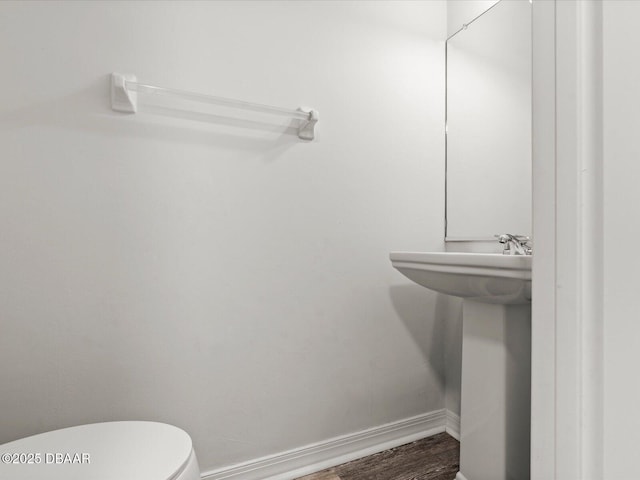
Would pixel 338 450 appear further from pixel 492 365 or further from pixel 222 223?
pixel 222 223

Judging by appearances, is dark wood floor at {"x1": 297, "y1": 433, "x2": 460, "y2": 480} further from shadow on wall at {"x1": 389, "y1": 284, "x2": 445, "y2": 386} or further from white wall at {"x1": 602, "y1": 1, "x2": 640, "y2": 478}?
white wall at {"x1": 602, "y1": 1, "x2": 640, "y2": 478}

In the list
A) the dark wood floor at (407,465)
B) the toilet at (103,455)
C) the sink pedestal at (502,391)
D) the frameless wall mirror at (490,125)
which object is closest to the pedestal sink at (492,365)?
the sink pedestal at (502,391)

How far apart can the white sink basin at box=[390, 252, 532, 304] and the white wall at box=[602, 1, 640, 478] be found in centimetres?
22

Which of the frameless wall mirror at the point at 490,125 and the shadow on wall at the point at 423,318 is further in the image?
the shadow on wall at the point at 423,318

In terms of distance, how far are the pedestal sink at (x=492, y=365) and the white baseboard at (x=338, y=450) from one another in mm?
391

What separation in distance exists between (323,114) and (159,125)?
22.6 inches

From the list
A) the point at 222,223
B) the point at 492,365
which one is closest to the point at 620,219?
the point at 492,365

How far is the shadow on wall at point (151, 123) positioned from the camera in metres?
0.93

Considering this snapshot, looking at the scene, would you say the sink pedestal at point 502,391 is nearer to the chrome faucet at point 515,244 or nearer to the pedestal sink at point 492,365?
the pedestal sink at point 492,365

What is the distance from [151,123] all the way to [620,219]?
115 cm

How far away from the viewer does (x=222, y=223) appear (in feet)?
3.68

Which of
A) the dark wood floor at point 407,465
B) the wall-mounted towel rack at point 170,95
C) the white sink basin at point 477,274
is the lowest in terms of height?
the dark wood floor at point 407,465

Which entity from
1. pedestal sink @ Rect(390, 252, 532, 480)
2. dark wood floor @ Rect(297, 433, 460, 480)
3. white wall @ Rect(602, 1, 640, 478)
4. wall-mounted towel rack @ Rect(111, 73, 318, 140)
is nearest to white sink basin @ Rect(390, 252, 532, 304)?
pedestal sink @ Rect(390, 252, 532, 480)

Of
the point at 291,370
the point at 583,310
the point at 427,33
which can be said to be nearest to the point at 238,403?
the point at 291,370
